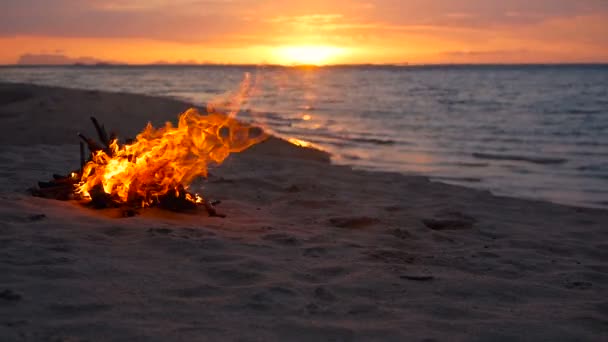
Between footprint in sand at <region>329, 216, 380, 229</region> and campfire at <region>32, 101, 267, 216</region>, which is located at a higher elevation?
campfire at <region>32, 101, 267, 216</region>

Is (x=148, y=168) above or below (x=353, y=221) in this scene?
above

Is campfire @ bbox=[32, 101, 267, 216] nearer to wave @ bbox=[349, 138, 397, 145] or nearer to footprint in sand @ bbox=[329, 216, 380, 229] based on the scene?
footprint in sand @ bbox=[329, 216, 380, 229]

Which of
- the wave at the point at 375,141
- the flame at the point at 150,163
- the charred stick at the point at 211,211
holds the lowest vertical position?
the charred stick at the point at 211,211

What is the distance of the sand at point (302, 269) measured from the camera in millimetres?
3727

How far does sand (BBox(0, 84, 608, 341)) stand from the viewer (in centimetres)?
373

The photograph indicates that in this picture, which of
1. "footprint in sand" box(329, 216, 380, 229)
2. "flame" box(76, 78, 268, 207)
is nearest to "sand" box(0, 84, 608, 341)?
"footprint in sand" box(329, 216, 380, 229)

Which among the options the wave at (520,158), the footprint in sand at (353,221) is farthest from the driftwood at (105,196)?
the wave at (520,158)

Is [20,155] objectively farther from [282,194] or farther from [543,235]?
[543,235]

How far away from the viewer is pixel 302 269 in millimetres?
4898

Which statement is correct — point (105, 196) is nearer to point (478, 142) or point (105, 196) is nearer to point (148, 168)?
point (148, 168)

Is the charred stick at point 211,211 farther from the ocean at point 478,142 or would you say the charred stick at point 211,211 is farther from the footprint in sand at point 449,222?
the ocean at point 478,142

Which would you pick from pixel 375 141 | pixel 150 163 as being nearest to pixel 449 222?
pixel 150 163

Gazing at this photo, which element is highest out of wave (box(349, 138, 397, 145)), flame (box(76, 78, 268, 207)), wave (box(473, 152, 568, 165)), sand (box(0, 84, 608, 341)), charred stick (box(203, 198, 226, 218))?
flame (box(76, 78, 268, 207))

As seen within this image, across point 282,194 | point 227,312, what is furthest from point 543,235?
point 227,312
